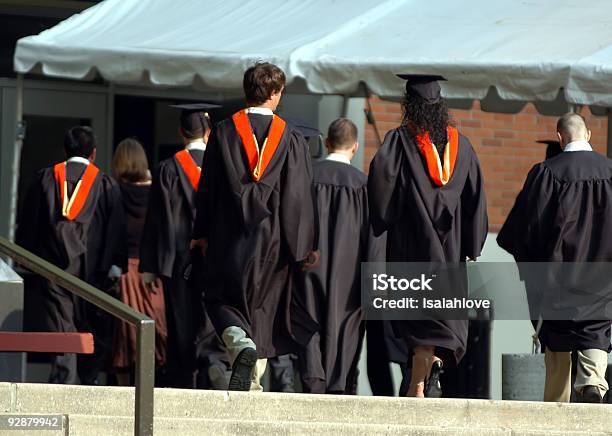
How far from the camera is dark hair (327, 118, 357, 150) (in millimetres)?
9336

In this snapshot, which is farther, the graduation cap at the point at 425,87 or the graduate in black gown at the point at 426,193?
the graduation cap at the point at 425,87

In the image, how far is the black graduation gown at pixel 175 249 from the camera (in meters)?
9.25

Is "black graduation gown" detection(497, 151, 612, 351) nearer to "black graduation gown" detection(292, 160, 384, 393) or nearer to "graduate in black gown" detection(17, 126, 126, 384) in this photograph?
"black graduation gown" detection(292, 160, 384, 393)

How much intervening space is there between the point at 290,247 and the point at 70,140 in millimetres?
2537

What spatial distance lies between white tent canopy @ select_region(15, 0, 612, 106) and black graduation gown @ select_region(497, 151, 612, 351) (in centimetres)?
62

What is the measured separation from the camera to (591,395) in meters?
8.27

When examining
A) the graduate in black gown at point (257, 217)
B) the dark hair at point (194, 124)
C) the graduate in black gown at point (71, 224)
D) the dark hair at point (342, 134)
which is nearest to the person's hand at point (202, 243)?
the graduate in black gown at point (257, 217)

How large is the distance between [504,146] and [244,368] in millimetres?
6245

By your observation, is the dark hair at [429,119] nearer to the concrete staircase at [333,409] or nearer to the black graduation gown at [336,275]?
the black graduation gown at [336,275]

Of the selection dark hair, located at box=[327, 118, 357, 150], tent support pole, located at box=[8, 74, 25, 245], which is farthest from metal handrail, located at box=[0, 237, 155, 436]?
tent support pole, located at box=[8, 74, 25, 245]

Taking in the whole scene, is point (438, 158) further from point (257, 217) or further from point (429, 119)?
point (257, 217)

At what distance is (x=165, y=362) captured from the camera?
9805mm

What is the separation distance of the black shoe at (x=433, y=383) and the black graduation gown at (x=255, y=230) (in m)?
0.72

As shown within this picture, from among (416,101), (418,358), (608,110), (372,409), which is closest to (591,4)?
(608,110)
